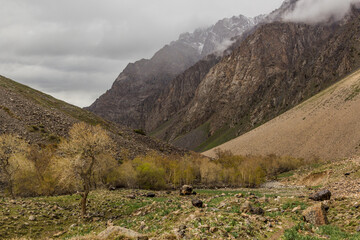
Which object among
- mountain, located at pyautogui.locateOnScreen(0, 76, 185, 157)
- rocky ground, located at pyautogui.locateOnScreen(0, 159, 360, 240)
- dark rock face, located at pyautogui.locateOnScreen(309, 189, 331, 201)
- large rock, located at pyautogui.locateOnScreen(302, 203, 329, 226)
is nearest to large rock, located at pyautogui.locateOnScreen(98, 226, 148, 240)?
rocky ground, located at pyautogui.locateOnScreen(0, 159, 360, 240)

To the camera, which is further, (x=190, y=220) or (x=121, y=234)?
(x=190, y=220)

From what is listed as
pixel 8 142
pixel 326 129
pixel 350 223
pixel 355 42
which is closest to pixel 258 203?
pixel 350 223

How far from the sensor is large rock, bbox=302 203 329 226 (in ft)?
50.6

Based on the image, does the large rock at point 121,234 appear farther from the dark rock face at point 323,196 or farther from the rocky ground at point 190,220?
the dark rock face at point 323,196

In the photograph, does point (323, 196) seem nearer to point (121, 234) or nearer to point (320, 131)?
point (121, 234)

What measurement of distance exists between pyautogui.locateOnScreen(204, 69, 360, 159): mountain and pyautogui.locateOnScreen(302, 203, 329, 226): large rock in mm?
90755

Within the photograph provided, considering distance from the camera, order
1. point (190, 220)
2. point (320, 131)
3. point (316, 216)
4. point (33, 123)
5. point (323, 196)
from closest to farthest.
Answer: point (190, 220)
point (316, 216)
point (323, 196)
point (33, 123)
point (320, 131)

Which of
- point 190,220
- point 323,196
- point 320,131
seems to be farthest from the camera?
point 320,131

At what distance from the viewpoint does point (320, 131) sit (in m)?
121

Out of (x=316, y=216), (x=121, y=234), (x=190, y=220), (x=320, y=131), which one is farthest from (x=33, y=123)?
(x=320, y=131)

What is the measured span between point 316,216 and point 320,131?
122m

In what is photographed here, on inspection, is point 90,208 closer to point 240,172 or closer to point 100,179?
point 100,179

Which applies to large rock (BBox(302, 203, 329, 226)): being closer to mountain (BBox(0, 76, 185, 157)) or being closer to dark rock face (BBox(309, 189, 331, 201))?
dark rock face (BBox(309, 189, 331, 201))

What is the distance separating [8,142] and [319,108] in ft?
490
